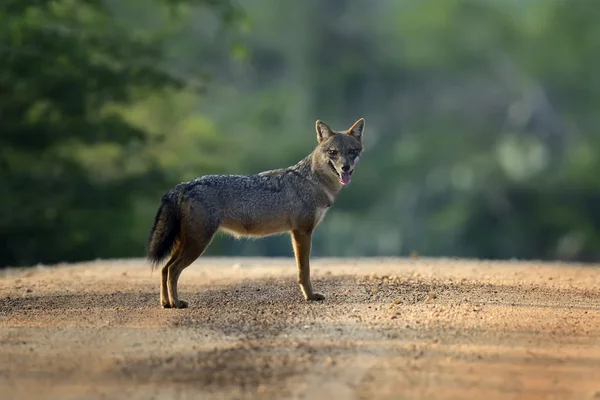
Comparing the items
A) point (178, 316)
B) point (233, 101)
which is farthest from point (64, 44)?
point (233, 101)

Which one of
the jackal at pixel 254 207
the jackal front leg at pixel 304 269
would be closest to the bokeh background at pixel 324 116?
the jackal at pixel 254 207

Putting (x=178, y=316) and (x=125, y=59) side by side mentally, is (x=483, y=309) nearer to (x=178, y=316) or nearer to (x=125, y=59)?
(x=178, y=316)

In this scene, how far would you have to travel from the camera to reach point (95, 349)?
23.6 feet

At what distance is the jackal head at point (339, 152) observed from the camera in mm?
10172

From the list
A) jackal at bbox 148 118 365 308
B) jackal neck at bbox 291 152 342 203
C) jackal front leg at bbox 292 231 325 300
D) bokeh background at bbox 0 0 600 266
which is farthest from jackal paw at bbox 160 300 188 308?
bokeh background at bbox 0 0 600 266

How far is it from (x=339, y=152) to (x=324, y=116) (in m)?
39.2

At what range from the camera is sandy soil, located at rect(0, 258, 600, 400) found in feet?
20.3

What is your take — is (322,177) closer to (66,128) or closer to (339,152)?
(339,152)

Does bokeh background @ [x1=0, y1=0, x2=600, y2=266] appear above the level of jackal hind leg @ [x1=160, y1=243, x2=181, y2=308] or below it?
above

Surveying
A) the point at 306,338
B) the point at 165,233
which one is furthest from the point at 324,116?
the point at 306,338

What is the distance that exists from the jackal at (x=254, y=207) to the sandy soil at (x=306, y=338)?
41cm

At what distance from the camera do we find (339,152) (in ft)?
33.6

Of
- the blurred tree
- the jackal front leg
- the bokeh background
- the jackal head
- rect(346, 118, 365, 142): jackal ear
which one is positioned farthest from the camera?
the bokeh background

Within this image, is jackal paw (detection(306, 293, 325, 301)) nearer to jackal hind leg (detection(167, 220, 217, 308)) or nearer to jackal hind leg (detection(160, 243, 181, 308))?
jackal hind leg (detection(167, 220, 217, 308))
